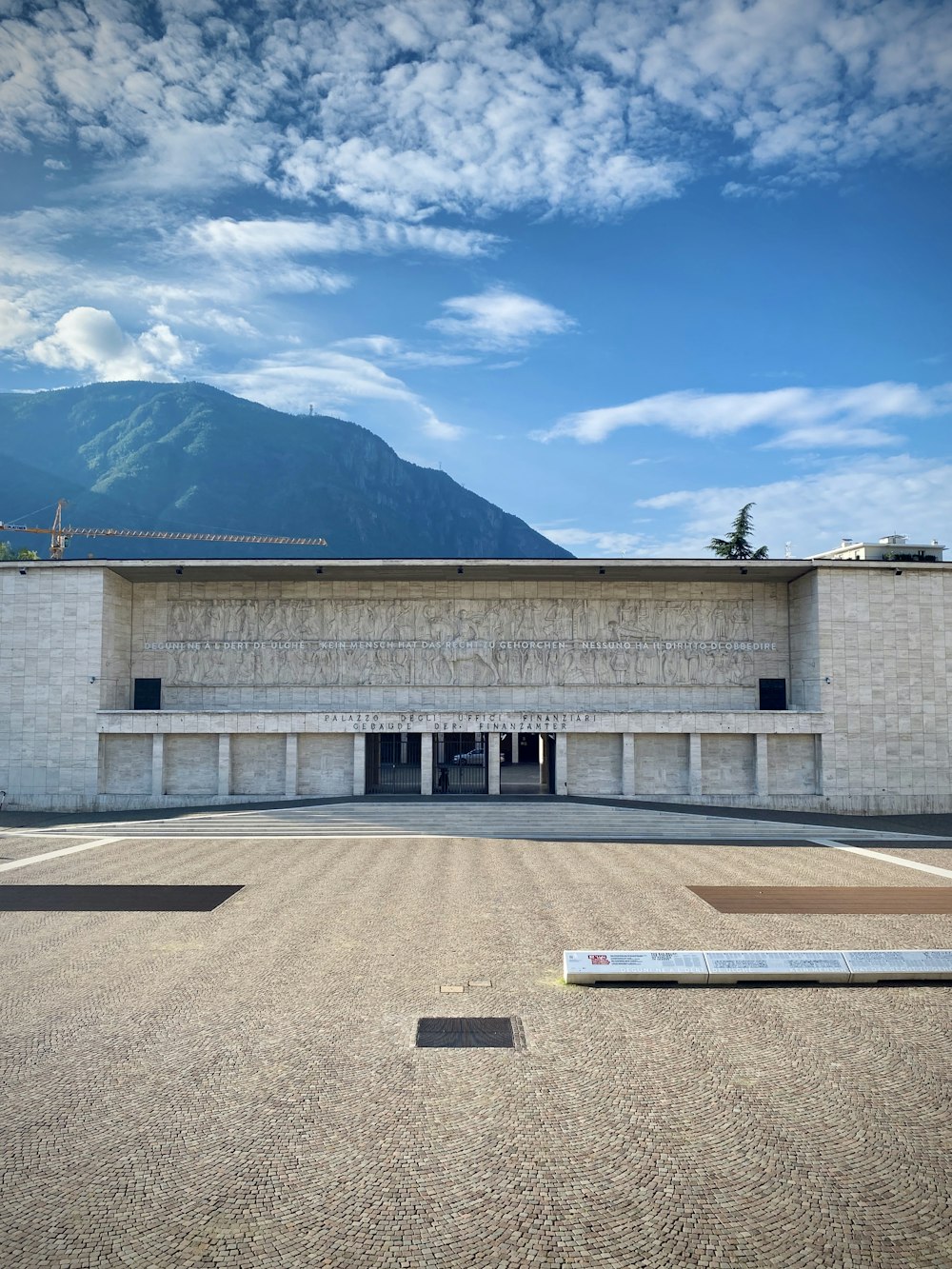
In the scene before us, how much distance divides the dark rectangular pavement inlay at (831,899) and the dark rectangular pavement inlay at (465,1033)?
8.02m

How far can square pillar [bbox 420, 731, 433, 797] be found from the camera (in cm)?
3544

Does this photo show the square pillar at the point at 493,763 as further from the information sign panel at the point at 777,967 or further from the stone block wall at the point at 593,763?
the information sign panel at the point at 777,967

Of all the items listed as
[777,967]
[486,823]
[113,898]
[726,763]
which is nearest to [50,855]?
[113,898]

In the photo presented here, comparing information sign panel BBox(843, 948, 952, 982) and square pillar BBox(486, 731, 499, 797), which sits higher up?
square pillar BBox(486, 731, 499, 797)

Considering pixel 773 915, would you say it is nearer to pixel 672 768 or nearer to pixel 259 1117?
pixel 259 1117

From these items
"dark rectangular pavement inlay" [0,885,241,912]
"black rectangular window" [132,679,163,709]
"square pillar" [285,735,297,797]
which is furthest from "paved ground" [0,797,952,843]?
"dark rectangular pavement inlay" [0,885,241,912]

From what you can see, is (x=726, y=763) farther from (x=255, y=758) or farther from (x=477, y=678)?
(x=255, y=758)

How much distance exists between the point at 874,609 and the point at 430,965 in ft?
97.2

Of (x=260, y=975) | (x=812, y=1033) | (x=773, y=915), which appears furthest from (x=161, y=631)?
(x=812, y=1033)

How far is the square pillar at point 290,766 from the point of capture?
35.3m

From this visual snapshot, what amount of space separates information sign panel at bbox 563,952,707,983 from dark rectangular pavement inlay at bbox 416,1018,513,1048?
1.73 meters

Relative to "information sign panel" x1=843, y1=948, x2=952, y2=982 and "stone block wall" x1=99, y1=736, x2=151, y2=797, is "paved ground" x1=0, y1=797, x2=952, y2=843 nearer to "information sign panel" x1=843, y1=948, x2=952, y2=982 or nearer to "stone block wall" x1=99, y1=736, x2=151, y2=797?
"stone block wall" x1=99, y1=736, x2=151, y2=797

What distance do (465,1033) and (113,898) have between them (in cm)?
1122

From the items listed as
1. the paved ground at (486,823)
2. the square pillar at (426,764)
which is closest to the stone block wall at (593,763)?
→ the paved ground at (486,823)
